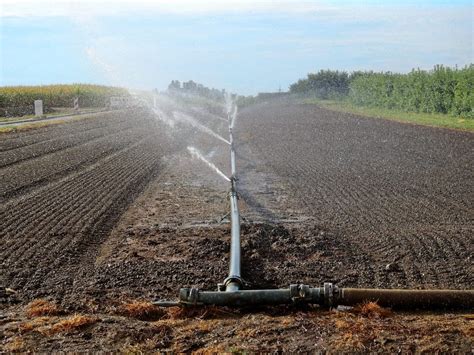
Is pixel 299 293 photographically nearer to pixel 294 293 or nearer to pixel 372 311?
pixel 294 293

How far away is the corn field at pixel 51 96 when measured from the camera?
1683 inches

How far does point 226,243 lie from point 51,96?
157ft

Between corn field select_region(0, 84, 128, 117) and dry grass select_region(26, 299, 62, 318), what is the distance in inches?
1475

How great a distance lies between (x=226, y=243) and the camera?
751 cm

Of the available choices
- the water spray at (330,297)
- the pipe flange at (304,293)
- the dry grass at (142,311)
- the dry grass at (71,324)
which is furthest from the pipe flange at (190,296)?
the pipe flange at (304,293)

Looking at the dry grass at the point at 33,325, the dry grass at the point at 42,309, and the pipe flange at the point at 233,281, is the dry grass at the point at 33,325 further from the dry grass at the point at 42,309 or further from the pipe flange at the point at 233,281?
the pipe flange at the point at 233,281

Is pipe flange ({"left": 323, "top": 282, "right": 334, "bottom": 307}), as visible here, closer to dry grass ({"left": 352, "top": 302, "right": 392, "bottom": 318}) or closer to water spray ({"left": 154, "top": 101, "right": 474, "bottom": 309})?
water spray ({"left": 154, "top": 101, "right": 474, "bottom": 309})

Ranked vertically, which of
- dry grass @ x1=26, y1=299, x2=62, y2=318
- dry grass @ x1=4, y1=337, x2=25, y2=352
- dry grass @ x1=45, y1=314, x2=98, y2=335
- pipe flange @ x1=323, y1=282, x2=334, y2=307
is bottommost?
dry grass @ x1=26, y1=299, x2=62, y2=318

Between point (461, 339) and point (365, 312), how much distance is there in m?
0.81

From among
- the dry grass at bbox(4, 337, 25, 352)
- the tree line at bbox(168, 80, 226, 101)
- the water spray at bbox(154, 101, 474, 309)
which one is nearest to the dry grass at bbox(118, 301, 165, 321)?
the water spray at bbox(154, 101, 474, 309)

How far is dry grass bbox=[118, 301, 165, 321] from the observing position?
16.2ft

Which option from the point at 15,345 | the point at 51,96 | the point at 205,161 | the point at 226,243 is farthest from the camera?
the point at 51,96

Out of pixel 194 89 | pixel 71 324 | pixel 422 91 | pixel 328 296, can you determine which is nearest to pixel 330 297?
pixel 328 296

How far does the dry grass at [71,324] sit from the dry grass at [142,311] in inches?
13.2
